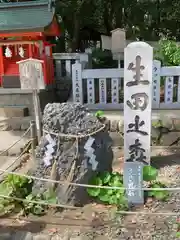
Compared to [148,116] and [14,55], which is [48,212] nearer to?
[148,116]

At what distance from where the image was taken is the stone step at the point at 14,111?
314 inches

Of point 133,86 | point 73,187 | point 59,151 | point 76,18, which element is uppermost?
point 76,18

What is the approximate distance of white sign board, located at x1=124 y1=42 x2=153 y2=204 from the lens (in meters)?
4.56

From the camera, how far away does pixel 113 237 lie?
11.2ft

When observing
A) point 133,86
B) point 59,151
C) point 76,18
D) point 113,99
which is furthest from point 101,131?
point 76,18

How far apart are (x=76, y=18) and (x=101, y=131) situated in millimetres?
9721

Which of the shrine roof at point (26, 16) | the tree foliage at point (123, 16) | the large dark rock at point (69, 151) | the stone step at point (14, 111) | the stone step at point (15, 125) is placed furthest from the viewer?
the tree foliage at point (123, 16)

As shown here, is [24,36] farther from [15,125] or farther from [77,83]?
Answer: [15,125]

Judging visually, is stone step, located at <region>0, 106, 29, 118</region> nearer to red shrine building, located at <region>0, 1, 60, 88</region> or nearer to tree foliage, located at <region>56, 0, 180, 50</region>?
red shrine building, located at <region>0, 1, 60, 88</region>

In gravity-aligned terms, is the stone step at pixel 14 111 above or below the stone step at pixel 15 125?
above

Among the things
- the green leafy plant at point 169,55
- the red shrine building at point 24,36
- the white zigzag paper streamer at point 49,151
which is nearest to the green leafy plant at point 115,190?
the white zigzag paper streamer at point 49,151

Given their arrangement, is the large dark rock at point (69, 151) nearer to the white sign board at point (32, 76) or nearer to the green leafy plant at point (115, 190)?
the green leafy plant at point (115, 190)

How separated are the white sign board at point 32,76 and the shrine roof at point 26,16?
2737 millimetres

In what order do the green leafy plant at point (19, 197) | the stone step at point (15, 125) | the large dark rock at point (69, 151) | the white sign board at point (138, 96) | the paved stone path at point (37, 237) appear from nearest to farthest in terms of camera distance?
the paved stone path at point (37, 237) → the green leafy plant at point (19, 197) → the large dark rock at point (69, 151) → the white sign board at point (138, 96) → the stone step at point (15, 125)
